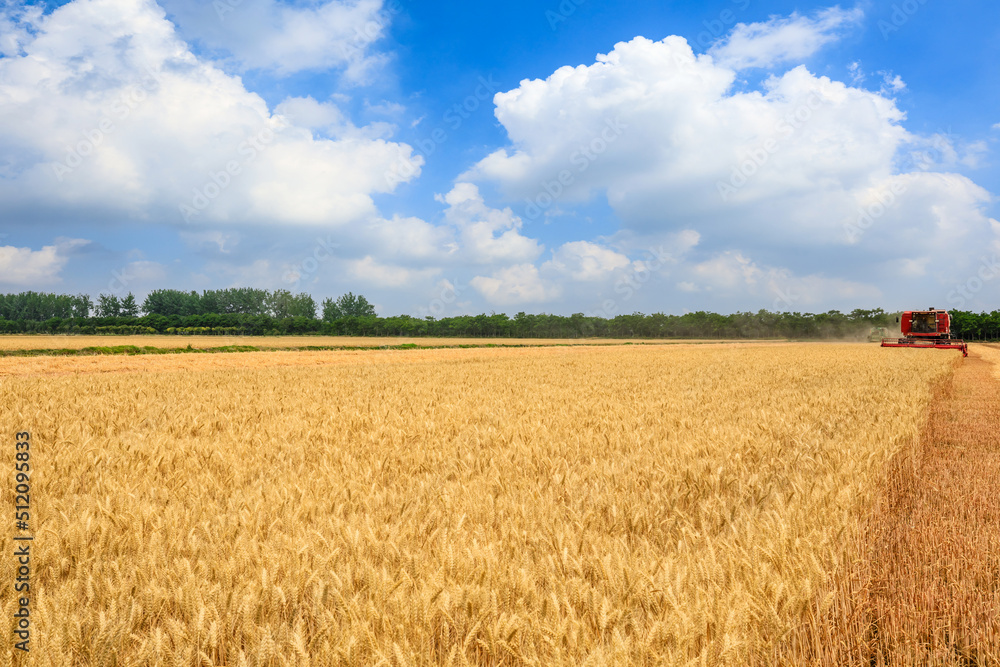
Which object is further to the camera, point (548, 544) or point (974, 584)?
point (548, 544)

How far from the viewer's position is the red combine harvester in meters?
38.8

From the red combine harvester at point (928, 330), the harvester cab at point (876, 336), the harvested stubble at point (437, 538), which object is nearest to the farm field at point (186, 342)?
the harvester cab at point (876, 336)

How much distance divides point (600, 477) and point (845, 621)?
89.6 inches

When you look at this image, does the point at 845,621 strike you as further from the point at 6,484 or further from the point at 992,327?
the point at 992,327

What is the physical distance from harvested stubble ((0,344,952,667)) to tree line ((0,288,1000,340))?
131654 millimetres

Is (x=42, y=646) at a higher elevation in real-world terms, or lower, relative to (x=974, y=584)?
higher

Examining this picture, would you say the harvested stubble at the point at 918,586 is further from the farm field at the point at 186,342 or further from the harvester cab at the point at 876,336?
the harvester cab at the point at 876,336

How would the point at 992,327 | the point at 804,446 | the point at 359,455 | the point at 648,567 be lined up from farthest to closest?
the point at 992,327 → the point at 804,446 → the point at 359,455 → the point at 648,567

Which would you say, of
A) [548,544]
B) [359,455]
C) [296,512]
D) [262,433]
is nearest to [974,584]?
[548,544]

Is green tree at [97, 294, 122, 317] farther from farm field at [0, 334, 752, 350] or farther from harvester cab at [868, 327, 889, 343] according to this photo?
harvester cab at [868, 327, 889, 343]

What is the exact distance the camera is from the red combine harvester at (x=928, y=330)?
3878 centimetres

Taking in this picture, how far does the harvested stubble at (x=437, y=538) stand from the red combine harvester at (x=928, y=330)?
42451 millimetres

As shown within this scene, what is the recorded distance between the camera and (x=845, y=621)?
88.4 inches

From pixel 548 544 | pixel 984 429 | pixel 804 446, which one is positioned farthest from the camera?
pixel 984 429
